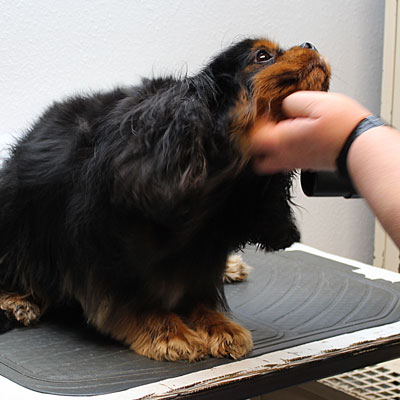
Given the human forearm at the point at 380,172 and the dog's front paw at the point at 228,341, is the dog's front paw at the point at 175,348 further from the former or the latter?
the human forearm at the point at 380,172

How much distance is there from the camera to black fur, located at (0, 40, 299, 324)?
107cm

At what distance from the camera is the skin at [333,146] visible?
0.78 m

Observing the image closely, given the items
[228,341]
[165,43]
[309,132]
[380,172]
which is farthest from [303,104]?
[165,43]

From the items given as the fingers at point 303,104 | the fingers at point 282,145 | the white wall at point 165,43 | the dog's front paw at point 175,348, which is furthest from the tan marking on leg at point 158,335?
the white wall at point 165,43

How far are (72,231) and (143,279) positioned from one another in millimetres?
150

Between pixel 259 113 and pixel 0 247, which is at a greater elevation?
pixel 259 113

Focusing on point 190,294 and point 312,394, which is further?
point 312,394

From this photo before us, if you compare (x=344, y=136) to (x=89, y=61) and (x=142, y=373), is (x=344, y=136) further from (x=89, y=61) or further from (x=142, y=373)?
(x=89, y=61)

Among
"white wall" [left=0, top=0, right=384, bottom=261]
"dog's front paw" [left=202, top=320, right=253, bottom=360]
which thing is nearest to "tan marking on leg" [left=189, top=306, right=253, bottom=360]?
"dog's front paw" [left=202, top=320, right=253, bottom=360]

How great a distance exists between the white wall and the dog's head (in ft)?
2.71

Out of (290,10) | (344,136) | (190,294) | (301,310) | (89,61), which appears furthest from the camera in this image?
(290,10)

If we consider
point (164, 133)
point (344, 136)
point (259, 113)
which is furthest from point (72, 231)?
point (344, 136)

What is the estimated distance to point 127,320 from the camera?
1236 mm

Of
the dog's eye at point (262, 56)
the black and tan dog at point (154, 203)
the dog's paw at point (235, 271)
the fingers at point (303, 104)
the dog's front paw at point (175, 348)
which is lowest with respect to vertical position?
the dog's paw at point (235, 271)
